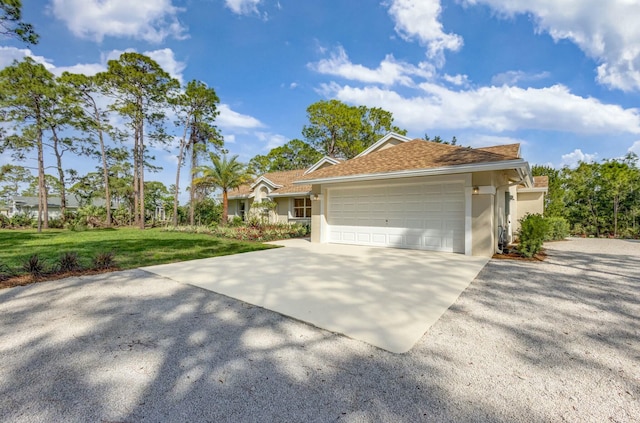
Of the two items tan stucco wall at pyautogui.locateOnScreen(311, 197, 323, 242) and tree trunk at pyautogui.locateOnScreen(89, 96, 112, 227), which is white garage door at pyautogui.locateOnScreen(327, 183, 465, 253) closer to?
tan stucco wall at pyautogui.locateOnScreen(311, 197, 323, 242)

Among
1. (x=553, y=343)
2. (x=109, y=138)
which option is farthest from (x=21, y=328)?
(x=109, y=138)

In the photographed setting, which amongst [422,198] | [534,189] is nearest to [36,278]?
[422,198]

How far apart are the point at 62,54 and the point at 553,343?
2097 cm

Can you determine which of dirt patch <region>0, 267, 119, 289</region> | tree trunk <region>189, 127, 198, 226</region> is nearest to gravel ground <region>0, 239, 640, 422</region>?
dirt patch <region>0, 267, 119, 289</region>

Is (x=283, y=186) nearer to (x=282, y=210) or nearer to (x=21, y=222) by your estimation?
(x=282, y=210)

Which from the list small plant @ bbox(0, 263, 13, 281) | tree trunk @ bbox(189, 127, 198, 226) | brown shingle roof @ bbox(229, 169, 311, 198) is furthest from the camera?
tree trunk @ bbox(189, 127, 198, 226)

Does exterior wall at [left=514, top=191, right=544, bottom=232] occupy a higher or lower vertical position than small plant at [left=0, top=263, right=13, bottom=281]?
higher

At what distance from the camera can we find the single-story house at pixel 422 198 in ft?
27.5

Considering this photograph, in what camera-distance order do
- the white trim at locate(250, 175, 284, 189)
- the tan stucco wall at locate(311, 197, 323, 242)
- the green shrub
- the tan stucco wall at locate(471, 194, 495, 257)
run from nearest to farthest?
the tan stucco wall at locate(471, 194, 495, 257) → the tan stucco wall at locate(311, 197, 323, 242) → the white trim at locate(250, 175, 284, 189) → the green shrub

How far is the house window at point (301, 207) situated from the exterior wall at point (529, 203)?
12.2 metres

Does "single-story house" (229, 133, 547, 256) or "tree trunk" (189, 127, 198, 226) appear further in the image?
"tree trunk" (189, 127, 198, 226)

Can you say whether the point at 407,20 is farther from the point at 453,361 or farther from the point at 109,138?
the point at 109,138

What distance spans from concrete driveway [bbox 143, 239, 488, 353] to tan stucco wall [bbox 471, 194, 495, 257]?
1.68 ft

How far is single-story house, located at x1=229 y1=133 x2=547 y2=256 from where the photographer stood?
8.39 meters
